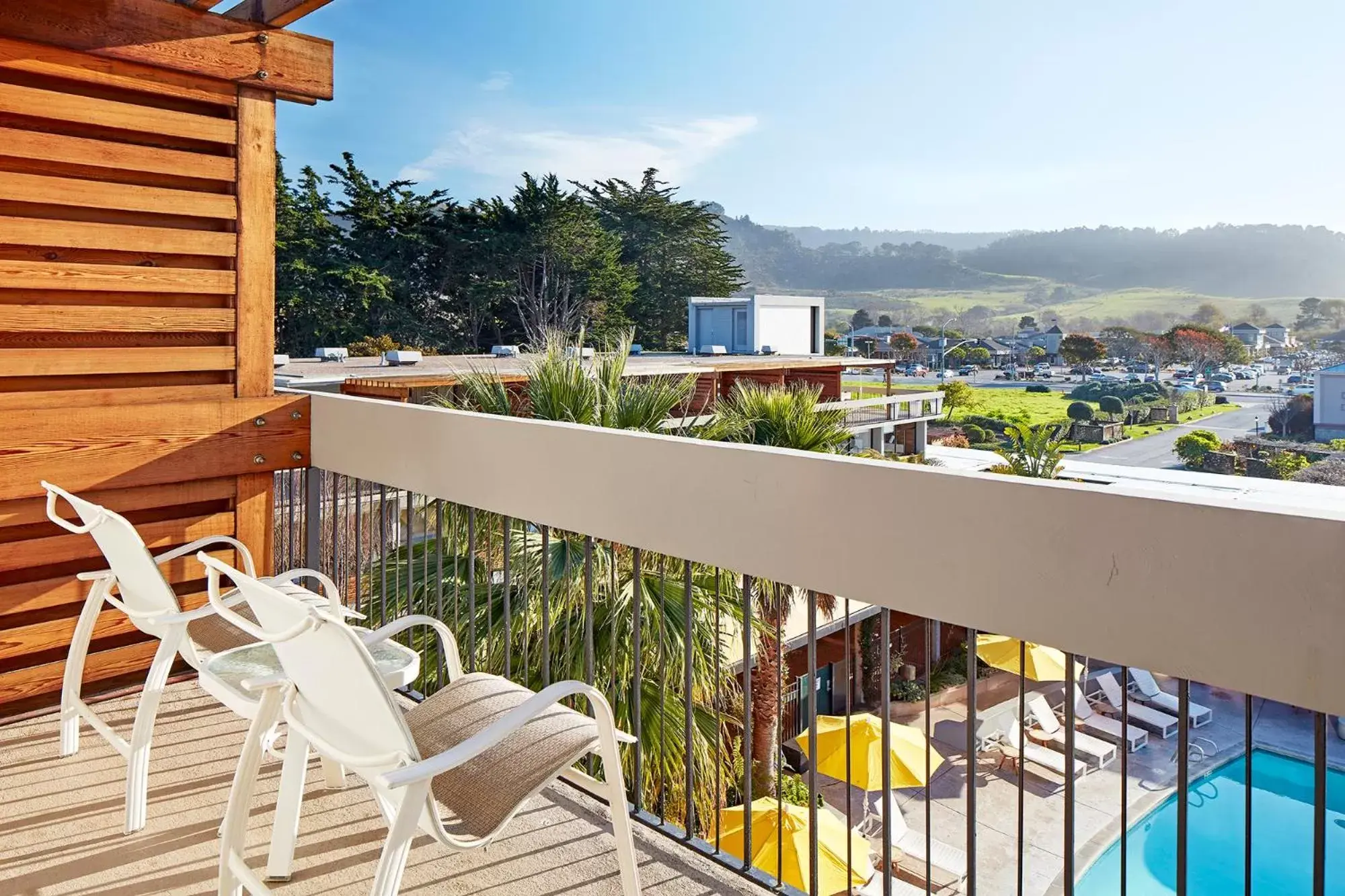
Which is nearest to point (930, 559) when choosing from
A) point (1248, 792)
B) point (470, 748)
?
point (1248, 792)

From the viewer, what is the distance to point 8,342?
2695 mm

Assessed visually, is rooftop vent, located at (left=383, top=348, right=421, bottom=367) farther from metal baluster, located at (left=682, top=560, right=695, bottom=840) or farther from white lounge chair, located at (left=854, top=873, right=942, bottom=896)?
metal baluster, located at (left=682, top=560, right=695, bottom=840)

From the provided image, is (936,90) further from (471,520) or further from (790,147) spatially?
(471,520)

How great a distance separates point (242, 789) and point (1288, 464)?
21040 mm

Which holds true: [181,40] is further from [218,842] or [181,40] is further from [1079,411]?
[1079,411]

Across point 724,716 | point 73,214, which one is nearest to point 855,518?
point 73,214

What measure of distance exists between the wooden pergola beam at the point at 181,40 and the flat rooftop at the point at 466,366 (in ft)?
10.2

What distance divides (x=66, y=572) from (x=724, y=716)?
2.99m

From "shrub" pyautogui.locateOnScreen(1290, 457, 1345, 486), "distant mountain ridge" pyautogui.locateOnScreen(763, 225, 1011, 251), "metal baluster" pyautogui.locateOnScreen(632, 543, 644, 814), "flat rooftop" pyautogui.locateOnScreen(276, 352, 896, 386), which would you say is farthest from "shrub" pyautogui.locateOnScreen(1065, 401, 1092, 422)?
"metal baluster" pyautogui.locateOnScreen(632, 543, 644, 814)

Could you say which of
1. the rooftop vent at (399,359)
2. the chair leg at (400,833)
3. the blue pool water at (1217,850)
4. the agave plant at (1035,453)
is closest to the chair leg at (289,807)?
the chair leg at (400,833)

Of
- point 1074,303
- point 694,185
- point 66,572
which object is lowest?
point 66,572

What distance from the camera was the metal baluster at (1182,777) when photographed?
1288 millimetres

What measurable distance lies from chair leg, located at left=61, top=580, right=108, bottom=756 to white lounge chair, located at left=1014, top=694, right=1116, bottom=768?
10.9 meters

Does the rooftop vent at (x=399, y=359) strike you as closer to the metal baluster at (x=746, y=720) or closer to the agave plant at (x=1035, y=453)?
the agave plant at (x=1035, y=453)
